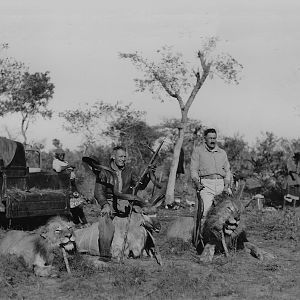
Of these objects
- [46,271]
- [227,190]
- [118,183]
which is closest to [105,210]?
[118,183]

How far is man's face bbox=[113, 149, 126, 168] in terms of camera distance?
26.7ft

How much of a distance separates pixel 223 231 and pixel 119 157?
1.91 meters

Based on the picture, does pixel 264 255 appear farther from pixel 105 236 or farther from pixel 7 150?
pixel 7 150

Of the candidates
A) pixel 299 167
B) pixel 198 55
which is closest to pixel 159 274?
pixel 299 167

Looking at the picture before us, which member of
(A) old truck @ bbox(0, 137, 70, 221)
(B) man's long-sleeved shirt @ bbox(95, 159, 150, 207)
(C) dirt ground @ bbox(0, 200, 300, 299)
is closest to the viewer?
(C) dirt ground @ bbox(0, 200, 300, 299)

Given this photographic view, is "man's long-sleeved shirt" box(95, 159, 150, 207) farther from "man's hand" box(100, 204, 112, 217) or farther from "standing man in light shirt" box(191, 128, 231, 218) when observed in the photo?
"standing man in light shirt" box(191, 128, 231, 218)

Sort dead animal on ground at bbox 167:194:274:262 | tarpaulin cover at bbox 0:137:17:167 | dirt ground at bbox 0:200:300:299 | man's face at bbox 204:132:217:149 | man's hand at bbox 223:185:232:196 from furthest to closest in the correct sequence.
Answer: tarpaulin cover at bbox 0:137:17:167
man's face at bbox 204:132:217:149
man's hand at bbox 223:185:232:196
dead animal on ground at bbox 167:194:274:262
dirt ground at bbox 0:200:300:299

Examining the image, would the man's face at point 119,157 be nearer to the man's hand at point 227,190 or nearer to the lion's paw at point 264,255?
the man's hand at point 227,190

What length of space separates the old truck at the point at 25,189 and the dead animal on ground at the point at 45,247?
2491 millimetres

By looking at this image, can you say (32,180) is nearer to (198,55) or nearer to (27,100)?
(198,55)

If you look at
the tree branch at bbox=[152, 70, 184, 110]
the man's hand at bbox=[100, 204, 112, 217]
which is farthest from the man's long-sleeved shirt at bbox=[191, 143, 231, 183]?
the tree branch at bbox=[152, 70, 184, 110]

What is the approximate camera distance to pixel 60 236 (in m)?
7.08

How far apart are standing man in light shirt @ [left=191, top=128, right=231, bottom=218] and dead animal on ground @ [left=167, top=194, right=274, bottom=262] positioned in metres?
0.36

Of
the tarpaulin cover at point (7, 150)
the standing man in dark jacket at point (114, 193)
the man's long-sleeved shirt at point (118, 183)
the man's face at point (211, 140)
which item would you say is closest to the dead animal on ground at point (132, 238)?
the standing man in dark jacket at point (114, 193)
